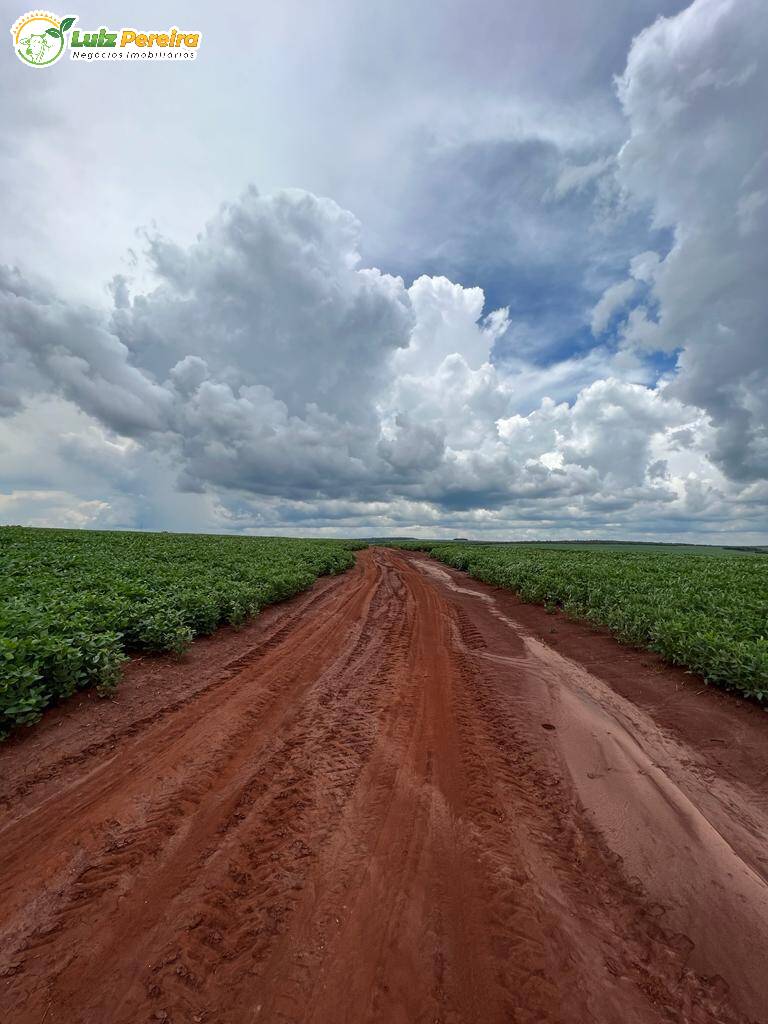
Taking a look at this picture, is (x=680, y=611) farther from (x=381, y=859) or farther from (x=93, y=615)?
(x=93, y=615)

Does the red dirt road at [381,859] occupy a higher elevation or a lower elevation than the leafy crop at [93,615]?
lower

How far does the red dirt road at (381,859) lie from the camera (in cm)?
254

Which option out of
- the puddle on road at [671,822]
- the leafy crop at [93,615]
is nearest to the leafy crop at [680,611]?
the puddle on road at [671,822]

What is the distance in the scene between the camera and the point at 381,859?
353 centimetres

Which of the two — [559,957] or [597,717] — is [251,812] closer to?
[559,957]

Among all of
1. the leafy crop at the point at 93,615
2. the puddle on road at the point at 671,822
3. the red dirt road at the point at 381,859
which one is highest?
the leafy crop at the point at 93,615

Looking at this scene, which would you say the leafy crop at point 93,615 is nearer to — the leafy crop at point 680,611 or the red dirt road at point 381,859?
the red dirt road at point 381,859

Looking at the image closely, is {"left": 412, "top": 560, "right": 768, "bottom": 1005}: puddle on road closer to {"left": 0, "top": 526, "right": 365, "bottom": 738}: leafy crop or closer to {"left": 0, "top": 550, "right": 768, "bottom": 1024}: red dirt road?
{"left": 0, "top": 550, "right": 768, "bottom": 1024}: red dirt road

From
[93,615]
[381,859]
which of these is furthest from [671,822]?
[93,615]

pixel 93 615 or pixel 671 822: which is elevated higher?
pixel 93 615

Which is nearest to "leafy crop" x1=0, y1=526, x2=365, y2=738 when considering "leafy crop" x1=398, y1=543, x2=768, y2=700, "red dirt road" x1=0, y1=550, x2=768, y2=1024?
"red dirt road" x1=0, y1=550, x2=768, y2=1024

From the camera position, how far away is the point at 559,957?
2766 millimetres

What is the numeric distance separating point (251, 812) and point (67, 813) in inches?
68.3

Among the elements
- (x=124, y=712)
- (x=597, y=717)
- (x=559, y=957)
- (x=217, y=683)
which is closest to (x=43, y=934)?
(x=559, y=957)
